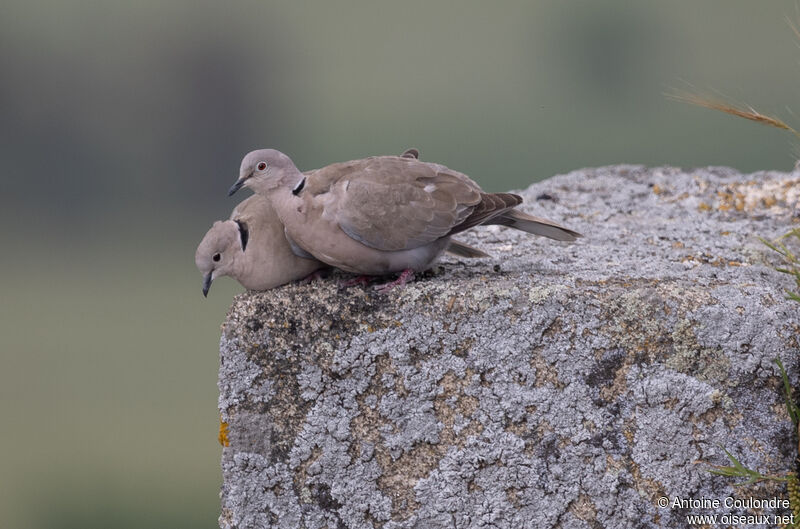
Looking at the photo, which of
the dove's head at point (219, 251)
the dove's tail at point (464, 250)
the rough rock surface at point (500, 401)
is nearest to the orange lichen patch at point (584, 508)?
the rough rock surface at point (500, 401)

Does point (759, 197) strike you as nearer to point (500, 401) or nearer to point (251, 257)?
point (500, 401)

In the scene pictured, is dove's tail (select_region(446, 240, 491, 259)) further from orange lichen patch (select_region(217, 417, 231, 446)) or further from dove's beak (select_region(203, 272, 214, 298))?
orange lichen patch (select_region(217, 417, 231, 446))

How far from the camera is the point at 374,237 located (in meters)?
3.57

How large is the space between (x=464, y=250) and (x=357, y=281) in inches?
25.8

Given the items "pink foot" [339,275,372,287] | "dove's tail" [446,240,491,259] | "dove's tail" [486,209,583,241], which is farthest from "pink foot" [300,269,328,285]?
"dove's tail" [486,209,583,241]

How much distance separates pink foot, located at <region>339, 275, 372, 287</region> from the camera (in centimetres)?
366

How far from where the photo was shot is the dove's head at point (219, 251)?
3.71m

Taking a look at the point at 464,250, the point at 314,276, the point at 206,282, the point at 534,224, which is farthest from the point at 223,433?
the point at 534,224

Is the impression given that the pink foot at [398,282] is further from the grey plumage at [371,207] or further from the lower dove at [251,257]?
the lower dove at [251,257]

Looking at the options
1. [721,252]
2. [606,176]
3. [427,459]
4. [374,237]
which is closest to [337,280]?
[374,237]

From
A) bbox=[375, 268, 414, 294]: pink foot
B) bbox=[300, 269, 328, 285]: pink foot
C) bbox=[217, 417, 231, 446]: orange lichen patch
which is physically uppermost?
bbox=[300, 269, 328, 285]: pink foot

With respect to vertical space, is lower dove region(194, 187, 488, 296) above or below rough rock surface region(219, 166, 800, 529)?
above

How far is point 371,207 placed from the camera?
3590 millimetres

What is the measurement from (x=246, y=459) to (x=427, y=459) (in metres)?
0.70
